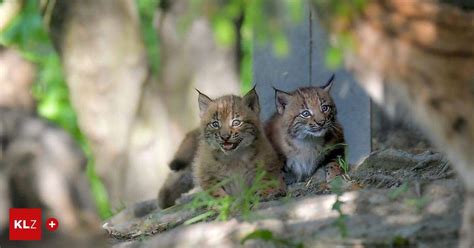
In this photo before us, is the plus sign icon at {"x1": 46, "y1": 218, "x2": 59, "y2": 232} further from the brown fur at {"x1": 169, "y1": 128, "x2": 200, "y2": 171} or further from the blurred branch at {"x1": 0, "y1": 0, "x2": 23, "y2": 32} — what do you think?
the blurred branch at {"x1": 0, "y1": 0, "x2": 23, "y2": 32}

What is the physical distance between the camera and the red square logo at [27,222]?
620cm

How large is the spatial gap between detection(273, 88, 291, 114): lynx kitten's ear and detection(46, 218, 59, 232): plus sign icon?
4.31 meters

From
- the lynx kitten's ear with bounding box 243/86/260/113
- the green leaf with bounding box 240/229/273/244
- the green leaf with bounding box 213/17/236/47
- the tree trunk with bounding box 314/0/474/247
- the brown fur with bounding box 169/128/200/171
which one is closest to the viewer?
the tree trunk with bounding box 314/0/474/247

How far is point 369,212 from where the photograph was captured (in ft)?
22.8

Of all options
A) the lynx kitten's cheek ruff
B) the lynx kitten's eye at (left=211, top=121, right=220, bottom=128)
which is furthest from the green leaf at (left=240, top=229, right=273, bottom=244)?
the lynx kitten's cheek ruff

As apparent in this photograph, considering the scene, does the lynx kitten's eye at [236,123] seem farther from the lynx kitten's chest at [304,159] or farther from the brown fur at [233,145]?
the lynx kitten's chest at [304,159]

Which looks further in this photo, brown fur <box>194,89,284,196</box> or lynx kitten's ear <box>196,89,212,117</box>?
lynx kitten's ear <box>196,89,212,117</box>

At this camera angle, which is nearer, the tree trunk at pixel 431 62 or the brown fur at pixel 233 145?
the tree trunk at pixel 431 62

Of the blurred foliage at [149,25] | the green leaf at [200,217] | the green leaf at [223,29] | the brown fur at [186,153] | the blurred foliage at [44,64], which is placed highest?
the blurred foliage at [149,25]

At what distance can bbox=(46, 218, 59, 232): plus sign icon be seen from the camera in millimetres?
6148

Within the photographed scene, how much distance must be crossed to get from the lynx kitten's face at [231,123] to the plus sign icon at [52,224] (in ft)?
11.3

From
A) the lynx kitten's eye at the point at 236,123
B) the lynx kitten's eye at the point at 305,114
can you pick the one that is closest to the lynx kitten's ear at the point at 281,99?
the lynx kitten's eye at the point at 305,114

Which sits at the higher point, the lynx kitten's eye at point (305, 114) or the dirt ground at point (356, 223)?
the lynx kitten's eye at point (305, 114)

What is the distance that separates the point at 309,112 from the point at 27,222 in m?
4.17
